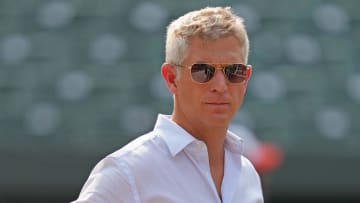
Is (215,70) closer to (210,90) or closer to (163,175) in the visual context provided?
(210,90)

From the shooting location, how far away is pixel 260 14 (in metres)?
8.67

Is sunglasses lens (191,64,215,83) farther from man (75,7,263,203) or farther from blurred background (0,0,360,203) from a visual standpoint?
blurred background (0,0,360,203)

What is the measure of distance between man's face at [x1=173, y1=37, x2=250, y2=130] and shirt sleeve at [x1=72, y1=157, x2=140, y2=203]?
0.23m

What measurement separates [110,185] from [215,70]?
379 mm

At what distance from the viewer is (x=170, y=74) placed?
2.71 m

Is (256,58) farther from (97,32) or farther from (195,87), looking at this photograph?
(195,87)

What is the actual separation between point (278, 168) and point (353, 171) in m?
0.50

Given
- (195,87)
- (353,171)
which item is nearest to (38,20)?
(353,171)

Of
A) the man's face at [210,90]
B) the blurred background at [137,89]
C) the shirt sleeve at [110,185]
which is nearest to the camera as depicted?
the shirt sleeve at [110,185]

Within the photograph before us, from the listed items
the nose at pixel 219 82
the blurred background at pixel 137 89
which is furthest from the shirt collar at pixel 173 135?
the blurred background at pixel 137 89

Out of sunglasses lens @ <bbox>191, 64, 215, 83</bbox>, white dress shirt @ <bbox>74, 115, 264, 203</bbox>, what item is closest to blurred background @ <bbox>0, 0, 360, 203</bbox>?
white dress shirt @ <bbox>74, 115, 264, 203</bbox>

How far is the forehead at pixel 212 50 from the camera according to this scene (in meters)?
2.65

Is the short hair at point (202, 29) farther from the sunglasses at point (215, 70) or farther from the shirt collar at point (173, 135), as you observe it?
the shirt collar at point (173, 135)

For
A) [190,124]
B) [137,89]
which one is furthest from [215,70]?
[137,89]
